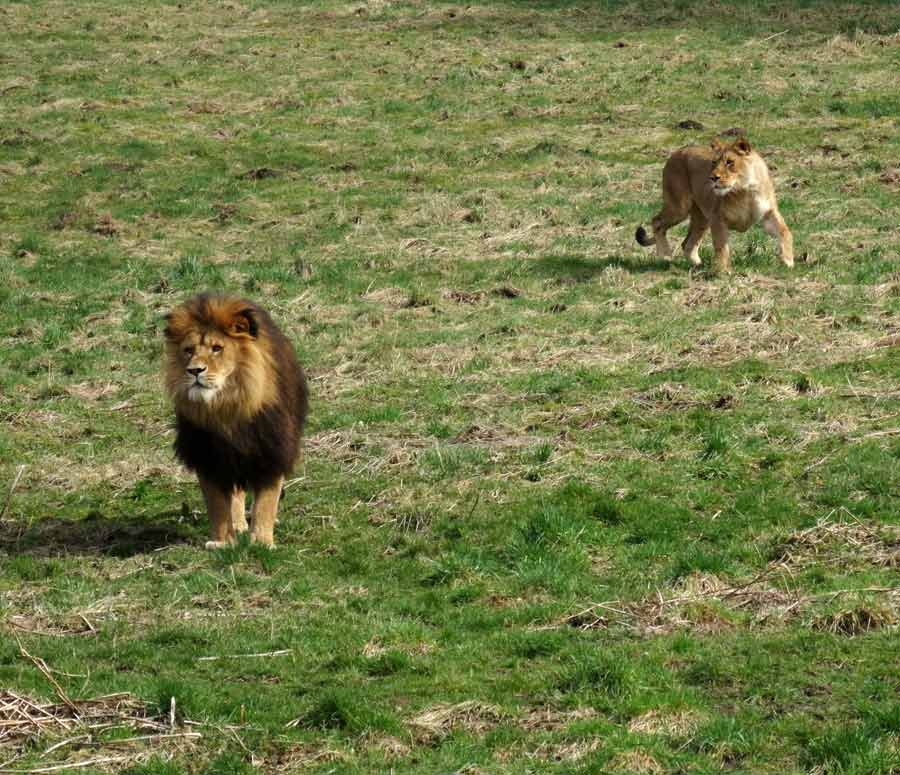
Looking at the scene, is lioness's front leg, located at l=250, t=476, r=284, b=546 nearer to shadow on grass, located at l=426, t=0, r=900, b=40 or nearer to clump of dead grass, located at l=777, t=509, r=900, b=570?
clump of dead grass, located at l=777, t=509, r=900, b=570

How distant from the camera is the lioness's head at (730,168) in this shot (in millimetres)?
18984

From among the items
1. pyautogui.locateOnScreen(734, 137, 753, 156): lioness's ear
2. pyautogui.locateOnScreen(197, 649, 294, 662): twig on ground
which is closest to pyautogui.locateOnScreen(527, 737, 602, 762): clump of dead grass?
pyautogui.locateOnScreen(197, 649, 294, 662): twig on ground

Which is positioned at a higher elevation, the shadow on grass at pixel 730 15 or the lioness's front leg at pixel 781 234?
the shadow on grass at pixel 730 15

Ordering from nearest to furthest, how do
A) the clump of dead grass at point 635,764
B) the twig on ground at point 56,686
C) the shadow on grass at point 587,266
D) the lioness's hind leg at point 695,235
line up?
the clump of dead grass at point 635,764 < the twig on ground at point 56,686 < the shadow on grass at point 587,266 < the lioness's hind leg at point 695,235

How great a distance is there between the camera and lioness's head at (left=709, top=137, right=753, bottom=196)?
19.0 metres

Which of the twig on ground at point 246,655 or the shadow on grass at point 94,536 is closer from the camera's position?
the twig on ground at point 246,655

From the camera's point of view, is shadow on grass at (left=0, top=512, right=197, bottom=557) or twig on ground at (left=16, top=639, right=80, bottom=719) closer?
twig on ground at (left=16, top=639, right=80, bottom=719)

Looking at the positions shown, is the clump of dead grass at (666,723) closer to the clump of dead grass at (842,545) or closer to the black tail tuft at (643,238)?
the clump of dead grass at (842,545)

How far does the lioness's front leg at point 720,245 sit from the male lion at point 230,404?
840cm

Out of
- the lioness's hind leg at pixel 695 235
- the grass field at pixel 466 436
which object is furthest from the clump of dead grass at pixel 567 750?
the lioness's hind leg at pixel 695 235

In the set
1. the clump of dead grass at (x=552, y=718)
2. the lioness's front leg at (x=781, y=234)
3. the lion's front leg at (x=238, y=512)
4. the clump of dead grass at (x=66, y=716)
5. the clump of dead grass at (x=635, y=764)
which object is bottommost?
the lion's front leg at (x=238, y=512)

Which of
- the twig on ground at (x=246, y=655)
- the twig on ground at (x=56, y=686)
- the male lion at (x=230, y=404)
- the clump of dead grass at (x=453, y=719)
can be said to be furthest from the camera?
the male lion at (x=230, y=404)

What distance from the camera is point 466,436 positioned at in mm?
14219

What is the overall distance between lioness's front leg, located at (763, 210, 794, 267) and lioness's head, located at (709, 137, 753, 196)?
595mm
